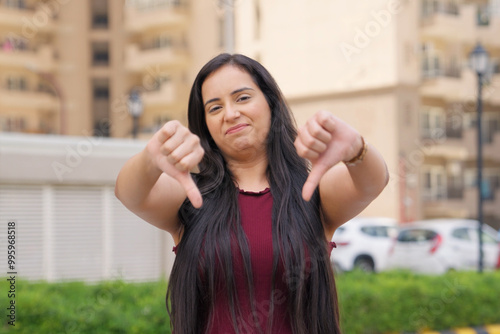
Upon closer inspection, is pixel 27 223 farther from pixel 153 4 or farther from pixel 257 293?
pixel 153 4

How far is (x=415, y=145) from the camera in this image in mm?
22328

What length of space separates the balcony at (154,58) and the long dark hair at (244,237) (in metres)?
18.6

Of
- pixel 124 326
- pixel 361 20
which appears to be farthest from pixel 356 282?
pixel 361 20

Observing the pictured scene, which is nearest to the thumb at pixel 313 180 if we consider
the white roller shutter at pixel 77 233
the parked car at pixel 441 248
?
the white roller shutter at pixel 77 233

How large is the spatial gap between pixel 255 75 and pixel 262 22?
759 inches

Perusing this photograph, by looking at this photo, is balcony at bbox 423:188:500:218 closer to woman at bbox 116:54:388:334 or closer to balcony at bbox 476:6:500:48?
balcony at bbox 476:6:500:48

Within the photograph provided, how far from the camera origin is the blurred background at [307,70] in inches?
736

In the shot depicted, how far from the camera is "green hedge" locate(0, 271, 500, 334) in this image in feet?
16.5

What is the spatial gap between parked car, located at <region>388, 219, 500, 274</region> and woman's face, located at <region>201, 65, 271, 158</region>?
12671 millimetres

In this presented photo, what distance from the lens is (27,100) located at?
67.8 ft

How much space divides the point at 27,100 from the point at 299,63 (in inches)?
301

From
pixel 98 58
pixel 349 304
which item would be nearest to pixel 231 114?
pixel 349 304

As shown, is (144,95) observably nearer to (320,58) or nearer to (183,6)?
(183,6)

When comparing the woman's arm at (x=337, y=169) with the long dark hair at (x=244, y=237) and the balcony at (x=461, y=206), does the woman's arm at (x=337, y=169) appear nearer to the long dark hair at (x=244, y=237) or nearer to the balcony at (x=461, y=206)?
the long dark hair at (x=244, y=237)
